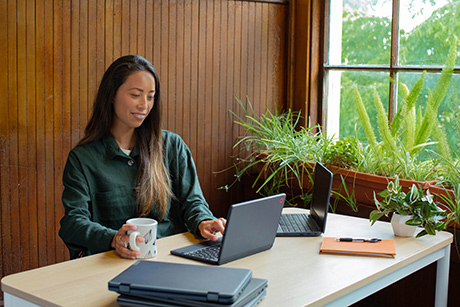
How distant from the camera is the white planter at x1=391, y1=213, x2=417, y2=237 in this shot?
2322 mm

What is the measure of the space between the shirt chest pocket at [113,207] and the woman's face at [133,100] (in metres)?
0.31

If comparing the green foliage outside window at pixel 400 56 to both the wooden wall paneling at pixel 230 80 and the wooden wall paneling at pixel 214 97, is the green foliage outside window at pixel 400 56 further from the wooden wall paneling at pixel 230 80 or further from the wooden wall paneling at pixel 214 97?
the wooden wall paneling at pixel 214 97

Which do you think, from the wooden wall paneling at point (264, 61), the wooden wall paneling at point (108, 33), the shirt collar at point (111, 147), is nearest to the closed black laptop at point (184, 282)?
the shirt collar at point (111, 147)

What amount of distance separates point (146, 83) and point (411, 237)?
1.28m

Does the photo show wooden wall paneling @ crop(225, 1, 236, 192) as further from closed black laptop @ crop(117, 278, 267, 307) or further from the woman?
closed black laptop @ crop(117, 278, 267, 307)

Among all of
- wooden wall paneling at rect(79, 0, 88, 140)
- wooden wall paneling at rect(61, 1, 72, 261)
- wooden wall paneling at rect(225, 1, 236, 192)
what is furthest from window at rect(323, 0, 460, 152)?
wooden wall paneling at rect(61, 1, 72, 261)

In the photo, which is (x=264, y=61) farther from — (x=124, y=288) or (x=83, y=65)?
(x=124, y=288)

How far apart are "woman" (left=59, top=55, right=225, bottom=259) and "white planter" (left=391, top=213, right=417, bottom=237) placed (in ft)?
2.42

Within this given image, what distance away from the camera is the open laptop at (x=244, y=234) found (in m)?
1.90

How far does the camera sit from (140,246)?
196cm

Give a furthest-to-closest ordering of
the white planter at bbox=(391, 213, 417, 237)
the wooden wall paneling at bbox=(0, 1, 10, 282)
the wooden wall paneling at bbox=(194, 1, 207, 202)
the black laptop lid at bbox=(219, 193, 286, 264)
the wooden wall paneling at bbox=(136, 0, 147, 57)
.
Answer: the wooden wall paneling at bbox=(194, 1, 207, 202)
the wooden wall paneling at bbox=(136, 0, 147, 57)
the wooden wall paneling at bbox=(0, 1, 10, 282)
the white planter at bbox=(391, 213, 417, 237)
the black laptop lid at bbox=(219, 193, 286, 264)

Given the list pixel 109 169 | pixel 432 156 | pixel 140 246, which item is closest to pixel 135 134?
pixel 109 169

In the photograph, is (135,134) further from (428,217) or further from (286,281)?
(428,217)

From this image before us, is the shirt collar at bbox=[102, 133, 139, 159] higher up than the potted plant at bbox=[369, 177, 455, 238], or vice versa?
the shirt collar at bbox=[102, 133, 139, 159]
